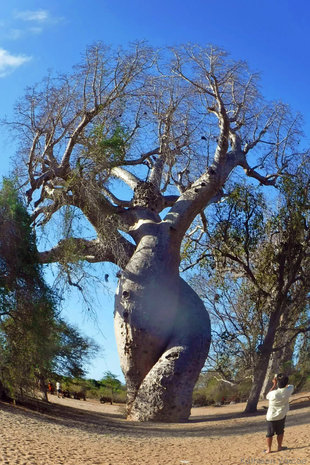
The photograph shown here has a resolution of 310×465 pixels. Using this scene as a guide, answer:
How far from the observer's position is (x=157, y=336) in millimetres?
10859

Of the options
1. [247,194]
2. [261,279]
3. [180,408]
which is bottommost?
[180,408]

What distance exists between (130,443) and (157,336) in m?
4.09

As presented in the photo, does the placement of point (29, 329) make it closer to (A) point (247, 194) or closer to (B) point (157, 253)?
(B) point (157, 253)

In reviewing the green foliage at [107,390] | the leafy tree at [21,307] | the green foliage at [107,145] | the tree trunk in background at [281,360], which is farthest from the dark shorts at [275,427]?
the green foliage at [107,390]

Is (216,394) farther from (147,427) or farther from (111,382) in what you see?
(147,427)

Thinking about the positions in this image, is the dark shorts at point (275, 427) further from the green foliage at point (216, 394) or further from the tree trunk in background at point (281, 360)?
the green foliage at point (216, 394)

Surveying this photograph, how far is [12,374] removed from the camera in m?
8.93

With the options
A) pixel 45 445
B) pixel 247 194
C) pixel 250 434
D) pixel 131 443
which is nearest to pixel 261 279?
pixel 247 194

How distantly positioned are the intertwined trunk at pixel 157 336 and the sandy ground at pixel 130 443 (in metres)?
1.00

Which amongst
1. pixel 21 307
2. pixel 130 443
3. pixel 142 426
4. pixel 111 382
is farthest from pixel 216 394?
pixel 130 443

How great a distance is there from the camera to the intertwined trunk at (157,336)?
10266mm

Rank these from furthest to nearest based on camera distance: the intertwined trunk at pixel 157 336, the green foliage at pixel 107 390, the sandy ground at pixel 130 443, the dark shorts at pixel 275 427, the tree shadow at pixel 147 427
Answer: the green foliage at pixel 107 390 → the intertwined trunk at pixel 157 336 → the tree shadow at pixel 147 427 → the dark shorts at pixel 275 427 → the sandy ground at pixel 130 443

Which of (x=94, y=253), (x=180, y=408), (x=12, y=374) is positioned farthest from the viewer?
(x=94, y=253)

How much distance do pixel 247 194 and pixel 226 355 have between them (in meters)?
4.10
